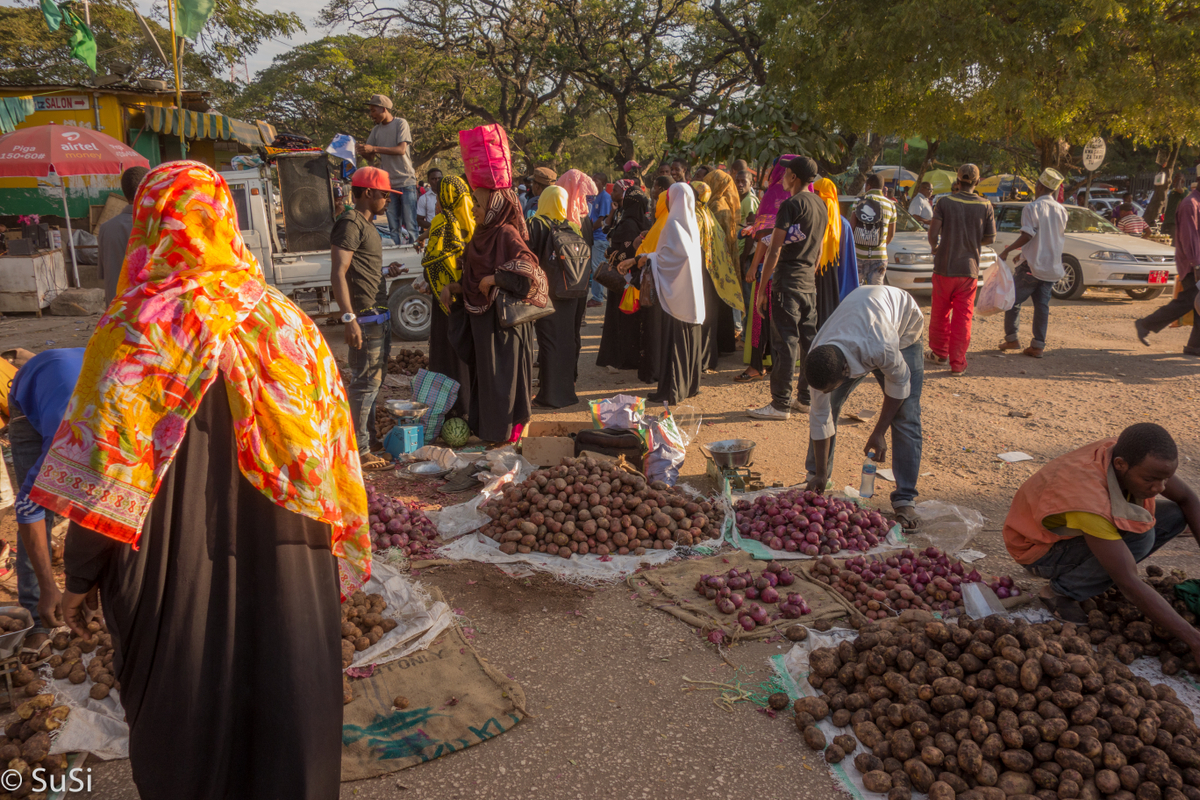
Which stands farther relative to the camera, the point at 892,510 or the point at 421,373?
the point at 421,373

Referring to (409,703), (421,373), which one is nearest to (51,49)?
(421,373)

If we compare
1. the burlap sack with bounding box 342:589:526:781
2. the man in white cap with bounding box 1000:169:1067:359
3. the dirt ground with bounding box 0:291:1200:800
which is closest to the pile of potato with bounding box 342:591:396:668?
the burlap sack with bounding box 342:589:526:781

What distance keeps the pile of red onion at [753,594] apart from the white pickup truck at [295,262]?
19.0 ft

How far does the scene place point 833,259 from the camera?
7352 millimetres

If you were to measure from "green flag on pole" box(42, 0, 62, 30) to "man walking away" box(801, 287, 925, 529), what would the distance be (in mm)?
13977

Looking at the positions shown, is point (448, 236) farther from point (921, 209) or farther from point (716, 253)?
point (921, 209)

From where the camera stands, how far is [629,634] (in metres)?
3.79

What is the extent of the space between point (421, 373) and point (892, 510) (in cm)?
369

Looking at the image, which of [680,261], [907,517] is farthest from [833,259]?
[907,517]

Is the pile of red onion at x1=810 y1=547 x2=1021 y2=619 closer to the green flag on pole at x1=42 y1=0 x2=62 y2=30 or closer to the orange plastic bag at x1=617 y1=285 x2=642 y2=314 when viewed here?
the orange plastic bag at x1=617 y1=285 x2=642 y2=314

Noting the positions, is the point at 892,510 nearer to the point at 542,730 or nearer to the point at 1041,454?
the point at 1041,454

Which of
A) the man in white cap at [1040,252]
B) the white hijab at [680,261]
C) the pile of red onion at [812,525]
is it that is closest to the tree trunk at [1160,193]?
the man in white cap at [1040,252]

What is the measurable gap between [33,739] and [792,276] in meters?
5.91

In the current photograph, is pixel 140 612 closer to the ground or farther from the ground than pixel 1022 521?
farther from the ground
